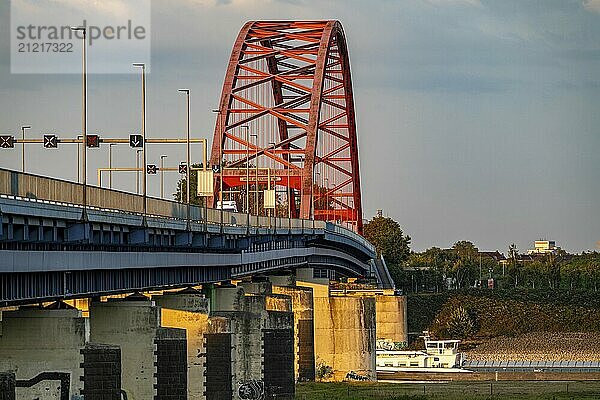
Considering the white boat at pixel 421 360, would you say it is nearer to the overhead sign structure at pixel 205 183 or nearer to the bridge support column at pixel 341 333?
the bridge support column at pixel 341 333

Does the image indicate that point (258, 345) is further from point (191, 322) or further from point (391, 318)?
point (391, 318)

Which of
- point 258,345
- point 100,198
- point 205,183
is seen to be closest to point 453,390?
point 258,345

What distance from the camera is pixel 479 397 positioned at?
90.6 meters

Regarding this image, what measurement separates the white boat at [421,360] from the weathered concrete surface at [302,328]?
20048 millimetres

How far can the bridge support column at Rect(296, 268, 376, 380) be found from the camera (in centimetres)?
10681

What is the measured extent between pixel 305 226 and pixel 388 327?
127ft

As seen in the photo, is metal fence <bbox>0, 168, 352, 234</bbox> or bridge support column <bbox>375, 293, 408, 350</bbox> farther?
bridge support column <bbox>375, 293, 408, 350</bbox>

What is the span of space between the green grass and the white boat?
1436 centimetres

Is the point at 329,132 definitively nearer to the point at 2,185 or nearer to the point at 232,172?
the point at 232,172

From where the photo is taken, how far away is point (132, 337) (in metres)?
56.4

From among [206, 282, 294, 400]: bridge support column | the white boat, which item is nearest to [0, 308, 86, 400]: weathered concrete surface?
[206, 282, 294, 400]: bridge support column

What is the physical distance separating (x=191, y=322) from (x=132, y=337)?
10.5 m

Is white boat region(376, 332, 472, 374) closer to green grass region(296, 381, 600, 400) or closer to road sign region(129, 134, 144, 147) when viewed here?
green grass region(296, 381, 600, 400)

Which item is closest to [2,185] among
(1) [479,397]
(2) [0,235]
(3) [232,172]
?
(2) [0,235]
